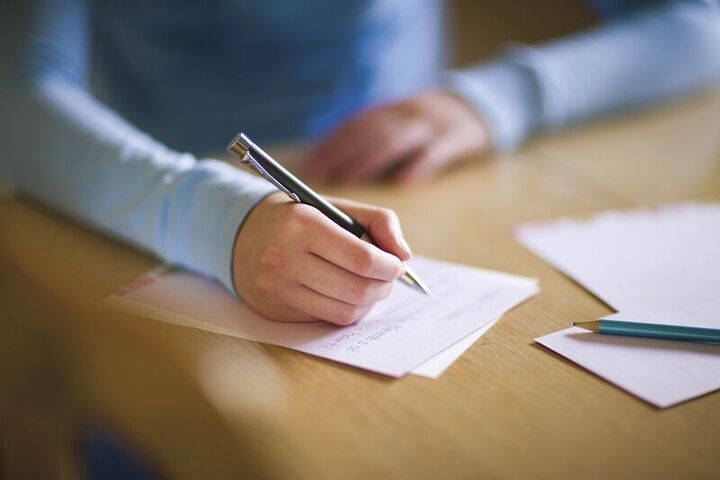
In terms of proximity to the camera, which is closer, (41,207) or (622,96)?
(41,207)

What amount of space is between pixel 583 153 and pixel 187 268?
0.54 m

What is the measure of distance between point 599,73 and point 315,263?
628mm

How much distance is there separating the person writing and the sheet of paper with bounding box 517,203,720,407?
0.16 meters

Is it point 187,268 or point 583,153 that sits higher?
Answer: point 583,153

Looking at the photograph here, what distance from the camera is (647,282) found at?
1.95 feet

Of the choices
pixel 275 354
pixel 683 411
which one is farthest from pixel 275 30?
pixel 683 411

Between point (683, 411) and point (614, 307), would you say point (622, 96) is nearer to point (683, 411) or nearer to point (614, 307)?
point (614, 307)

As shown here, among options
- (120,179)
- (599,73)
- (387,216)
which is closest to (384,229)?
(387,216)

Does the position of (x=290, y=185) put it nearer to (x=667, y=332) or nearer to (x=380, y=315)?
(x=380, y=315)

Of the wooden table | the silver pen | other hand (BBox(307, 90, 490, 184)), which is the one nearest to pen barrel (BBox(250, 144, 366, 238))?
the silver pen

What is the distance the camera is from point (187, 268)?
24.3 inches

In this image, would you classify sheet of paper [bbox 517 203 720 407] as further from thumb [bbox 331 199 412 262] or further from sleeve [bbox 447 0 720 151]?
sleeve [bbox 447 0 720 151]

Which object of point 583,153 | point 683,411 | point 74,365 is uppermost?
point 583,153

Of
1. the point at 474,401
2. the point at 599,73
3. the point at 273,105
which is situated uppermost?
the point at 599,73
